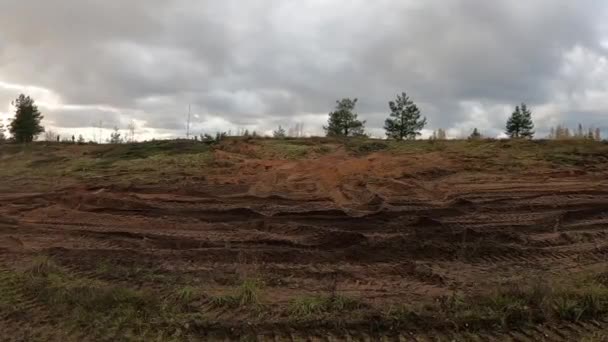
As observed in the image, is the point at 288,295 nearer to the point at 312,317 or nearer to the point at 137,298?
the point at 312,317

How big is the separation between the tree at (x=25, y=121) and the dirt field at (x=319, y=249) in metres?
18.6

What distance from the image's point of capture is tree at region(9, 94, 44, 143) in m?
33.5

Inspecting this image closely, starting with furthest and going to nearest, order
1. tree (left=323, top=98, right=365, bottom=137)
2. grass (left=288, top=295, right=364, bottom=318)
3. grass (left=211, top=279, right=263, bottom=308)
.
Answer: tree (left=323, top=98, right=365, bottom=137) < grass (left=211, top=279, right=263, bottom=308) < grass (left=288, top=295, right=364, bottom=318)

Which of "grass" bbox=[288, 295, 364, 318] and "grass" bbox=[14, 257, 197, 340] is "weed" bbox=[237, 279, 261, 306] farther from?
"grass" bbox=[14, 257, 197, 340]

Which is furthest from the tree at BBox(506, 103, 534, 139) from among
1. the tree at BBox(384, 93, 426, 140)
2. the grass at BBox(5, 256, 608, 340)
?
the grass at BBox(5, 256, 608, 340)

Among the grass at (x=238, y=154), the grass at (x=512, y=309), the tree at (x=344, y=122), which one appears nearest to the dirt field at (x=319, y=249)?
the grass at (x=512, y=309)

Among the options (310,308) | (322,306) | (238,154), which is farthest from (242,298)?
(238,154)

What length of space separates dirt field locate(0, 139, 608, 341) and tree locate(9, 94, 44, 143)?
18641 millimetres

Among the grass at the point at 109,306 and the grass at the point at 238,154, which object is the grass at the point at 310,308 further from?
the grass at the point at 238,154

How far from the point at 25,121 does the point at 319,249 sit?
3203cm

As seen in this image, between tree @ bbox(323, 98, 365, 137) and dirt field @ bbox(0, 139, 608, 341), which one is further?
tree @ bbox(323, 98, 365, 137)

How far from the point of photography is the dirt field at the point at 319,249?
516cm

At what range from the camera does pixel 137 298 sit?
5.68 m

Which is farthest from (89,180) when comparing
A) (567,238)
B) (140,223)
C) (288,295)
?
(567,238)
